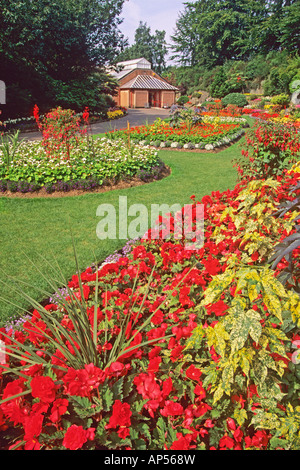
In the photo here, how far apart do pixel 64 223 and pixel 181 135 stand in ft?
29.4

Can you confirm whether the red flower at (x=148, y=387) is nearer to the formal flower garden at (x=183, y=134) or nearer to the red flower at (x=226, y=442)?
the red flower at (x=226, y=442)

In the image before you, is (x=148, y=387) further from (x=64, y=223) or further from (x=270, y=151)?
(x=270, y=151)

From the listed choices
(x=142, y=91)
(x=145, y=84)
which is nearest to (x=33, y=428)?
(x=142, y=91)

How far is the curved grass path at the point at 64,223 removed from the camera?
12.6 ft

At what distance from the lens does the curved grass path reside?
384 cm

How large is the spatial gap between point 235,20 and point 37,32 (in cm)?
3865

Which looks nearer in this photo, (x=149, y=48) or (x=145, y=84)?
(x=145, y=84)

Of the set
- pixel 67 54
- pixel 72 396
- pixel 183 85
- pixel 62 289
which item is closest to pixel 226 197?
pixel 62 289

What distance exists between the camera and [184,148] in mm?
12492

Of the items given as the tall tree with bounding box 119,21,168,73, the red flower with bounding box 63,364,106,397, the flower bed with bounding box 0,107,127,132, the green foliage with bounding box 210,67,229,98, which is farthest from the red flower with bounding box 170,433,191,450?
the tall tree with bounding box 119,21,168,73

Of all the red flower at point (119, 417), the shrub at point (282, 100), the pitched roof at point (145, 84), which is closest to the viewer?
the red flower at point (119, 417)

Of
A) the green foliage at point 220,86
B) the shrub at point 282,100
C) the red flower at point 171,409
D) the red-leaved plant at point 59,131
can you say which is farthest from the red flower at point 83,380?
the green foliage at point 220,86

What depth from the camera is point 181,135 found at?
13031mm

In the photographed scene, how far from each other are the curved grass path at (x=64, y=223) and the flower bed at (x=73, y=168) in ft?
1.41
